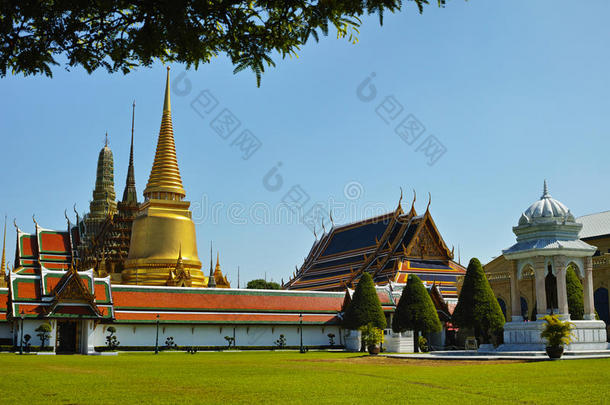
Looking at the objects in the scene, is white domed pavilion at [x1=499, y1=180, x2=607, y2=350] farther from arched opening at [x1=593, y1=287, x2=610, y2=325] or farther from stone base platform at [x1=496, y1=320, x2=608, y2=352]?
arched opening at [x1=593, y1=287, x2=610, y2=325]

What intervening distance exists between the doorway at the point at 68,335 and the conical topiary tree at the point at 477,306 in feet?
69.6

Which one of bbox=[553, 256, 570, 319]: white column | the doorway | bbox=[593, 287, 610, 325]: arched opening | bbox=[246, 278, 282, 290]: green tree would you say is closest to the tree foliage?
bbox=[553, 256, 570, 319]: white column

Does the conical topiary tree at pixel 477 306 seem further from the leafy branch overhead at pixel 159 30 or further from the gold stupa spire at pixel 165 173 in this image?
the gold stupa spire at pixel 165 173

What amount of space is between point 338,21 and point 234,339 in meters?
37.8

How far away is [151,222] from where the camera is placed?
5650 cm

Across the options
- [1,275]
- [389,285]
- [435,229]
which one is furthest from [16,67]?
[1,275]

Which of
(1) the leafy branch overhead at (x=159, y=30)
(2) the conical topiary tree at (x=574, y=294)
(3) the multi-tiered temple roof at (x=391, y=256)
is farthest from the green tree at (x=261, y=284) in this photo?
(1) the leafy branch overhead at (x=159, y=30)

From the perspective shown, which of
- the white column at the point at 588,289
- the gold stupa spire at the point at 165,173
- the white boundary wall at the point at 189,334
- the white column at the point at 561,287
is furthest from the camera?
the gold stupa spire at the point at 165,173

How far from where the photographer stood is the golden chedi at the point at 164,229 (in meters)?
54.7

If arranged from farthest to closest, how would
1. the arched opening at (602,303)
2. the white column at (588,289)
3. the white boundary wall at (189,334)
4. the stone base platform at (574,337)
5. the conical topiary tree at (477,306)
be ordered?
1. the arched opening at (602,303)
2. the white boundary wall at (189,334)
3. the conical topiary tree at (477,306)
4. the white column at (588,289)
5. the stone base platform at (574,337)

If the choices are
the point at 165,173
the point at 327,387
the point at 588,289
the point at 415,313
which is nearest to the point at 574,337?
the point at 588,289

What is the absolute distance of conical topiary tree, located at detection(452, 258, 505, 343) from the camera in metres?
32.9

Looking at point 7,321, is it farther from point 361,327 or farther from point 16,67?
point 16,67

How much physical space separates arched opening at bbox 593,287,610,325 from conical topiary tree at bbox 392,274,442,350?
452 inches
